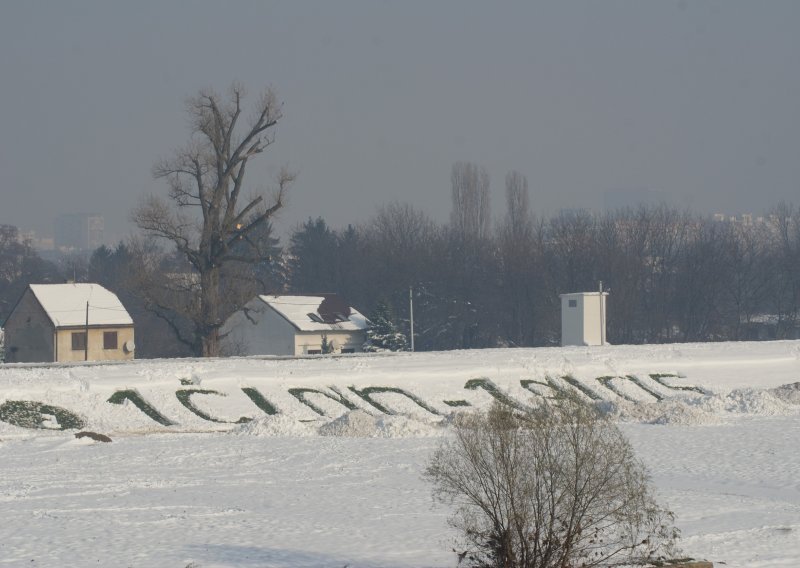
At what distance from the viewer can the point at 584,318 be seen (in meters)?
50.7

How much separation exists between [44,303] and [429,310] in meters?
30.6

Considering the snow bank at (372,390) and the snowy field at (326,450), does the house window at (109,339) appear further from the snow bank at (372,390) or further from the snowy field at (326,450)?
the snowy field at (326,450)

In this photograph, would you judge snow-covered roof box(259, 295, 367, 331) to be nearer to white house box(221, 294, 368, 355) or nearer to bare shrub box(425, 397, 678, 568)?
white house box(221, 294, 368, 355)

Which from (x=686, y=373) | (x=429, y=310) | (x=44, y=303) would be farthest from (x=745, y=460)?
(x=429, y=310)

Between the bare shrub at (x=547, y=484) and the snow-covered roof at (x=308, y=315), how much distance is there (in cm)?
6387

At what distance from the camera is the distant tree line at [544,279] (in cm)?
8775

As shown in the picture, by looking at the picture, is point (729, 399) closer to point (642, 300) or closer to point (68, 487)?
point (68, 487)

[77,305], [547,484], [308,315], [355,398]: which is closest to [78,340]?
[77,305]

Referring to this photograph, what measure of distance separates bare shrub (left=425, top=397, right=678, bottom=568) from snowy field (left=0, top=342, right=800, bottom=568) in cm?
139

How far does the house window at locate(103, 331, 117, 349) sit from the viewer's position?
2736 inches

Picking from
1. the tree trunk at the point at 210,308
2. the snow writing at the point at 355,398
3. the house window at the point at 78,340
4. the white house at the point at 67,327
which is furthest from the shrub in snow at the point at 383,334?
the snow writing at the point at 355,398


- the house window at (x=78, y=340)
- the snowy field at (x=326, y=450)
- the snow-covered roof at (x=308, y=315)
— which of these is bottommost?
the snowy field at (x=326, y=450)

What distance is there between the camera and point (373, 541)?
14617 mm

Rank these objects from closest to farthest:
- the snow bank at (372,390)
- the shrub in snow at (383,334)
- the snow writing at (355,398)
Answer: the snow bank at (372,390) < the snow writing at (355,398) < the shrub in snow at (383,334)
